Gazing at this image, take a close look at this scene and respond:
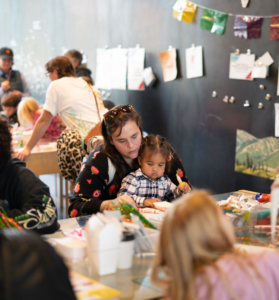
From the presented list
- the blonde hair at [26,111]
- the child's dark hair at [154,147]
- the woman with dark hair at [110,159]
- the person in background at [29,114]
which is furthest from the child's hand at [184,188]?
the blonde hair at [26,111]

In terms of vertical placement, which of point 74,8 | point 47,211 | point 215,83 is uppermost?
point 74,8

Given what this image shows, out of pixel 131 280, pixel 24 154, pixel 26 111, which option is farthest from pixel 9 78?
pixel 131 280

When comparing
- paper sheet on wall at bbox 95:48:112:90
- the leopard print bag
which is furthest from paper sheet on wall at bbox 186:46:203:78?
paper sheet on wall at bbox 95:48:112:90

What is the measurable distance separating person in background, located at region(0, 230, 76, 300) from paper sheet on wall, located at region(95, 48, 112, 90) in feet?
15.7

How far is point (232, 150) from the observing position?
3.68 metres

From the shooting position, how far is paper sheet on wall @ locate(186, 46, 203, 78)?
12.9 feet

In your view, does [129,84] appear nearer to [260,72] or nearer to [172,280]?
[260,72]

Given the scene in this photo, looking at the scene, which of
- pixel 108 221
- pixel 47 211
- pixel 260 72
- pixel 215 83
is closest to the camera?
pixel 108 221

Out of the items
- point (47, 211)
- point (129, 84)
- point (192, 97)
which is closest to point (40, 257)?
point (47, 211)

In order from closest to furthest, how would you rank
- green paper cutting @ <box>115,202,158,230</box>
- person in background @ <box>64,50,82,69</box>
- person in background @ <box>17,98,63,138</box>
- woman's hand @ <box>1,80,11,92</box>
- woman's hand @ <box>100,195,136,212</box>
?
green paper cutting @ <box>115,202,158,230</box> → woman's hand @ <box>100,195,136,212</box> → person in background @ <box>17,98,63,138</box> → person in background @ <box>64,50,82,69</box> → woman's hand @ <box>1,80,11,92</box>

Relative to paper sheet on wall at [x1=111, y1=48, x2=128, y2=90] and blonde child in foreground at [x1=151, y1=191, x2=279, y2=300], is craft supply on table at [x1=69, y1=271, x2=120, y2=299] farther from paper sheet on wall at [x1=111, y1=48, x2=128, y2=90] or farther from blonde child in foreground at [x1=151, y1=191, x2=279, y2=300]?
paper sheet on wall at [x1=111, y1=48, x2=128, y2=90]

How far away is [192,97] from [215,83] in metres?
0.35

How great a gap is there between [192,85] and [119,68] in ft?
4.52

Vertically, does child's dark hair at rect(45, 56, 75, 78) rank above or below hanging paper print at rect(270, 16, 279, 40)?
below
